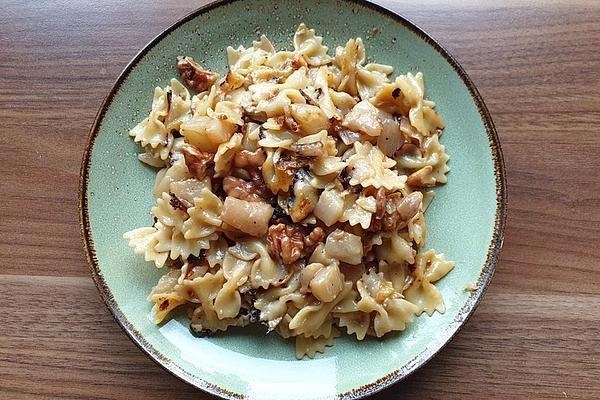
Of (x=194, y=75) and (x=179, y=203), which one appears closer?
(x=179, y=203)

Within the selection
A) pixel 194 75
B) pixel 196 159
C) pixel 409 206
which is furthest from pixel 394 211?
pixel 194 75

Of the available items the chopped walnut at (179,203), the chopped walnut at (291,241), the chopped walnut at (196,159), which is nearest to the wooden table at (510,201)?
the chopped walnut at (179,203)

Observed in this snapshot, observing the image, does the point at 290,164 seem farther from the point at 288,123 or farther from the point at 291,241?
the point at 291,241

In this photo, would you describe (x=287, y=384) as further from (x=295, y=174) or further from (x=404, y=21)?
(x=404, y=21)

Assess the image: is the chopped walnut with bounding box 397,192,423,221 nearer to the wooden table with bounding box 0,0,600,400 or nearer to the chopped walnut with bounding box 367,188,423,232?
the chopped walnut with bounding box 367,188,423,232

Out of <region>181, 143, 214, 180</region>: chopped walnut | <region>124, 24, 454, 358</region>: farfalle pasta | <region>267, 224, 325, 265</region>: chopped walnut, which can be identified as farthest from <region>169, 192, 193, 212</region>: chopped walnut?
<region>267, 224, 325, 265</region>: chopped walnut

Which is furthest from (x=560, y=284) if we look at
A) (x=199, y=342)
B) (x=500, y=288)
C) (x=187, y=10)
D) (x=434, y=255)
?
(x=187, y=10)
